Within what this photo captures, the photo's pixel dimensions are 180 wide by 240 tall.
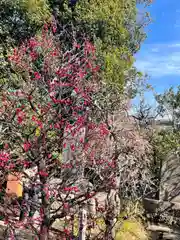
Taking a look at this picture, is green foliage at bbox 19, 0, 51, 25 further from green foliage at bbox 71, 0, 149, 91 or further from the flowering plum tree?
the flowering plum tree

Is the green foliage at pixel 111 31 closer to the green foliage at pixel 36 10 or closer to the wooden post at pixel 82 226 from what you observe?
the green foliage at pixel 36 10

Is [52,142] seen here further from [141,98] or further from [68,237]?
[141,98]

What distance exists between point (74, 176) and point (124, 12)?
855cm

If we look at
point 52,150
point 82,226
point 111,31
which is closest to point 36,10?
point 111,31

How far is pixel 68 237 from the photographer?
5.44 metres

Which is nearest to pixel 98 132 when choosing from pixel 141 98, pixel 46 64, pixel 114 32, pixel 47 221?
pixel 46 64

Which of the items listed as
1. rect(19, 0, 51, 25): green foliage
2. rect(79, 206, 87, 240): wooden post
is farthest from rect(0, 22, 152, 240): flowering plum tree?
rect(19, 0, 51, 25): green foliage

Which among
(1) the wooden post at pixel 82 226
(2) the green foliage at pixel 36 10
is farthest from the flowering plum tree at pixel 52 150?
(2) the green foliage at pixel 36 10

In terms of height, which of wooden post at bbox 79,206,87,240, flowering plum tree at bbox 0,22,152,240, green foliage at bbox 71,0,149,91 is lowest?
wooden post at bbox 79,206,87,240

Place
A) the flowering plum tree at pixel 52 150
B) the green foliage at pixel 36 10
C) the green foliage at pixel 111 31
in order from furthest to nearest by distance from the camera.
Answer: the green foliage at pixel 111 31 < the green foliage at pixel 36 10 < the flowering plum tree at pixel 52 150

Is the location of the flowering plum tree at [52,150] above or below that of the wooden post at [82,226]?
above

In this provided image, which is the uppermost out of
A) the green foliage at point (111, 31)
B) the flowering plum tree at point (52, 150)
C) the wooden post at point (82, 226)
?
the green foliage at point (111, 31)

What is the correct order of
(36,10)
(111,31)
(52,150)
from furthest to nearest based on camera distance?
(111,31), (36,10), (52,150)

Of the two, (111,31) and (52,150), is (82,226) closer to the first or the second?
(52,150)
